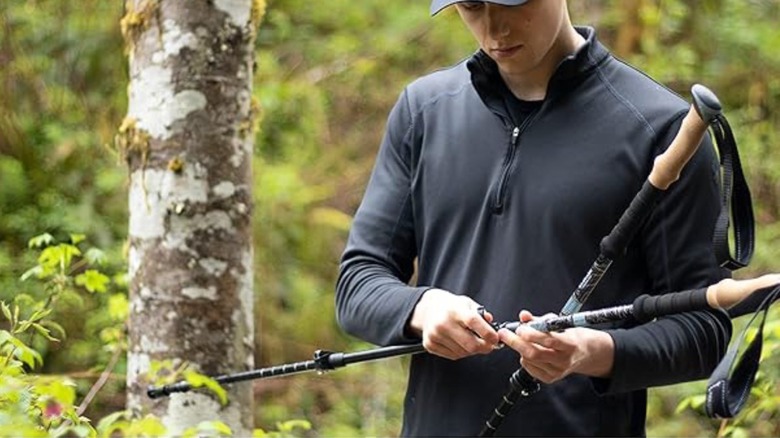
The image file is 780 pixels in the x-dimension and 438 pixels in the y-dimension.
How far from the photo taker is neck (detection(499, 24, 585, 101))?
2.55m

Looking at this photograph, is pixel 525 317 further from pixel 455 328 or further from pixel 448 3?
pixel 448 3

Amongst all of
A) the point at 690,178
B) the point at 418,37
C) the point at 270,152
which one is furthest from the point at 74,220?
the point at 690,178

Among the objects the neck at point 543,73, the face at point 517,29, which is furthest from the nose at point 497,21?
the neck at point 543,73

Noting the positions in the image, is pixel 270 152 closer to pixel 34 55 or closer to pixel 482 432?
pixel 34 55

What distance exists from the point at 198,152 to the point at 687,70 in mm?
5003

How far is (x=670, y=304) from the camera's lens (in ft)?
7.03

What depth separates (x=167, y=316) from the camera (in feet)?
10.5

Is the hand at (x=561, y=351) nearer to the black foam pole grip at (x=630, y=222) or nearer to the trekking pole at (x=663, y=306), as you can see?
the trekking pole at (x=663, y=306)

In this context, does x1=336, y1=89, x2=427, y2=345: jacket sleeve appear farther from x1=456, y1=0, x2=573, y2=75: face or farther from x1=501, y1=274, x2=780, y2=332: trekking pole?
x1=501, y1=274, x2=780, y2=332: trekking pole

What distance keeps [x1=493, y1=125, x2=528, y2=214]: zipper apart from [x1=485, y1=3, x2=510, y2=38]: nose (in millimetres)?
216

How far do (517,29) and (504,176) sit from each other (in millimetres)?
295

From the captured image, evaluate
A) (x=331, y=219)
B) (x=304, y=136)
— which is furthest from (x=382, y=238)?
(x=304, y=136)

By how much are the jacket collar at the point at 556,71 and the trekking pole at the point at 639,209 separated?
0.34 metres

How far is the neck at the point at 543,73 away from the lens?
2547mm
